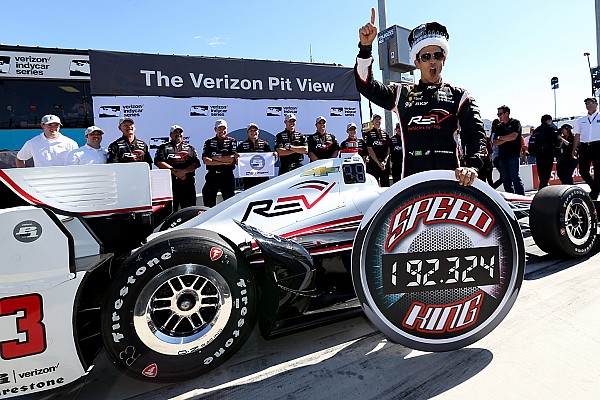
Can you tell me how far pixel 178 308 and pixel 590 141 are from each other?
724 centimetres

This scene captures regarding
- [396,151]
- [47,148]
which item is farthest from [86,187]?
[396,151]

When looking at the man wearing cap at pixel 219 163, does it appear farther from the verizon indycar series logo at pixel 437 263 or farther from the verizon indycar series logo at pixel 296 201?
the verizon indycar series logo at pixel 437 263

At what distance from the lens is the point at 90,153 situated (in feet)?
14.9

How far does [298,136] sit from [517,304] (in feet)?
14.6

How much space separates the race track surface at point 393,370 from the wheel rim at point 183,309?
279 millimetres

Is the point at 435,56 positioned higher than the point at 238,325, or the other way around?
the point at 435,56

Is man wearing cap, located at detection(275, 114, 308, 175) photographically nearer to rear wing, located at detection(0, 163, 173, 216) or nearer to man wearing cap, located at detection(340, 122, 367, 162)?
man wearing cap, located at detection(340, 122, 367, 162)

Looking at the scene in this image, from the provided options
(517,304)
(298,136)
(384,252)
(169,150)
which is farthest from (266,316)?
(298,136)

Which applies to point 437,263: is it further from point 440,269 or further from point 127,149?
point 127,149

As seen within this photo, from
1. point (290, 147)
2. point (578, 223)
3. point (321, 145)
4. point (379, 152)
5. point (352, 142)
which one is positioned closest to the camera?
point (578, 223)

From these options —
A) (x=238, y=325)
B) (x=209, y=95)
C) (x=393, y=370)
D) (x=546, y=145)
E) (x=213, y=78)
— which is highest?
(x=213, y=78)

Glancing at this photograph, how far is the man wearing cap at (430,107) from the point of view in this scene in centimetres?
240

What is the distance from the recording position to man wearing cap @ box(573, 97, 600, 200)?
249 inches

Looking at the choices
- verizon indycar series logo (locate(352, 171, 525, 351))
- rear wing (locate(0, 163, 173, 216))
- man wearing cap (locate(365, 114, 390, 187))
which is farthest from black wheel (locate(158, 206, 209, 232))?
man wearing cap (locate(365, 114, 390, 187))
